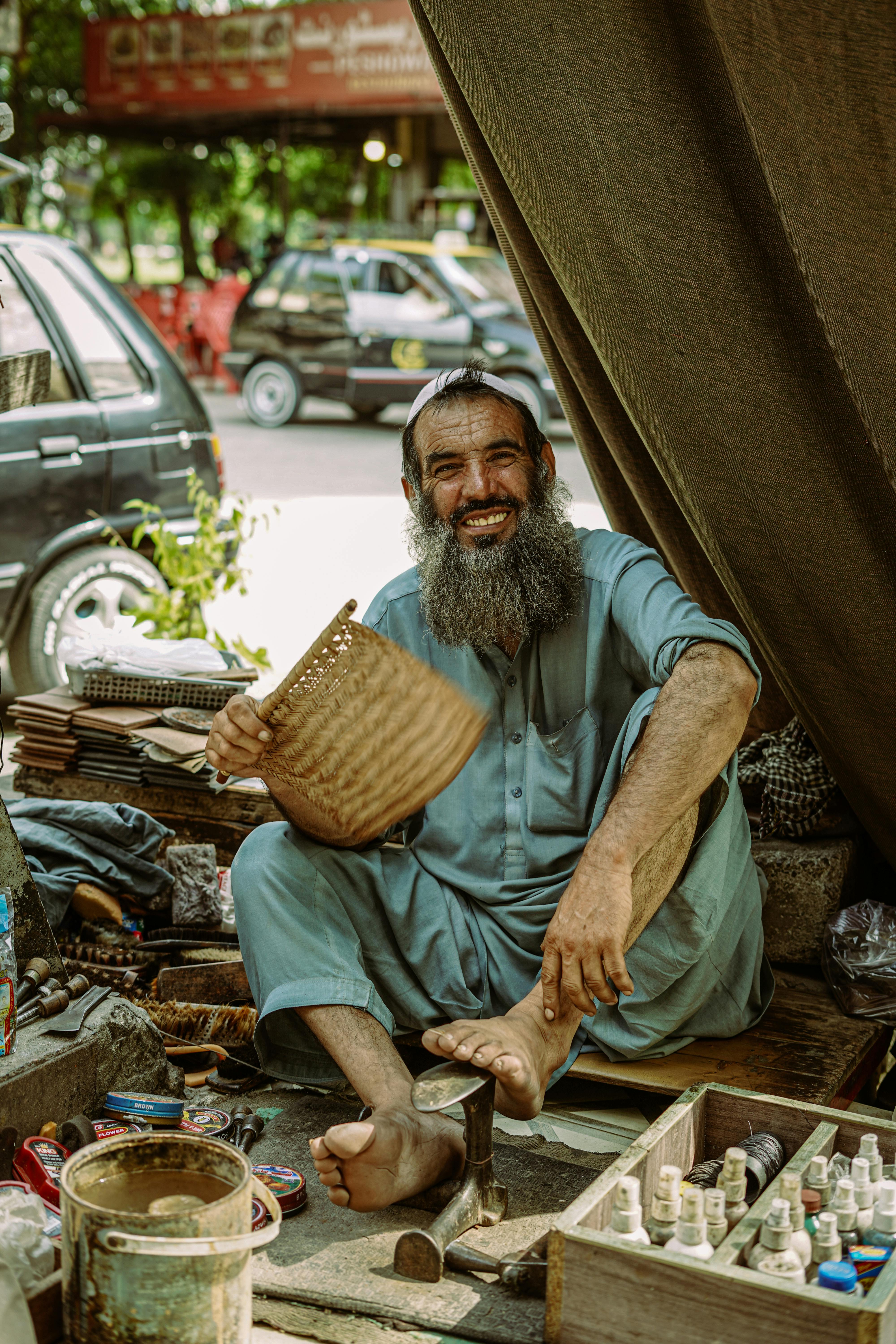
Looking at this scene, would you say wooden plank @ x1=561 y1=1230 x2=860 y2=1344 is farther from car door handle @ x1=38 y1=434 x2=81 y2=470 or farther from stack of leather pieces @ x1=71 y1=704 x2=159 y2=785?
car door handle @ x1=38 y1=434 x2=81 y2=470

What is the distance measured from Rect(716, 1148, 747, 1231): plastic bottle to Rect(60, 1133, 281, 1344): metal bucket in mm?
704

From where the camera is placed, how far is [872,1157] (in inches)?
81.9

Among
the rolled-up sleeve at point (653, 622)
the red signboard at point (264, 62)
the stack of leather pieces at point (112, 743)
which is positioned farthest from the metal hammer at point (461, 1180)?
the red signboard at point (264, 62)

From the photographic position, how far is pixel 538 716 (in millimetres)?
2859

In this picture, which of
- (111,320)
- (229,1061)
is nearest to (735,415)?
(229,1061)

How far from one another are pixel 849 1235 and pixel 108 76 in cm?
2328

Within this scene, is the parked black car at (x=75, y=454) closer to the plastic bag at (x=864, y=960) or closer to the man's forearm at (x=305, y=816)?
the man's forearm at (x=305, y=816)

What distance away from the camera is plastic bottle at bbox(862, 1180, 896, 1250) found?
1947 mm

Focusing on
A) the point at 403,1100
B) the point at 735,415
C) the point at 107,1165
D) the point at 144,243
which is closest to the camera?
the point at 107,1165

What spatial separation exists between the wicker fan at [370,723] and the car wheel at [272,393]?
12.6 metres

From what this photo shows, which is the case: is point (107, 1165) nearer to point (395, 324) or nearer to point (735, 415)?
point (735, 415)

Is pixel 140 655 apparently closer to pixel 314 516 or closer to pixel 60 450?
pixel 60 450

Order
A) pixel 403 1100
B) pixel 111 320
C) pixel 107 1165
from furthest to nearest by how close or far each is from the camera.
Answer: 1. pixel 111 320
2. pixel 403 1100
3. pixel 107 1165

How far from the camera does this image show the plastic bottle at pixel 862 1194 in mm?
1993
